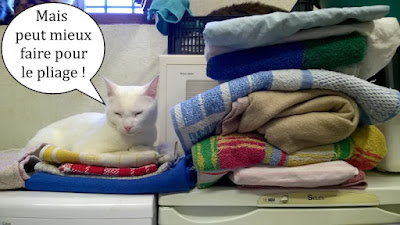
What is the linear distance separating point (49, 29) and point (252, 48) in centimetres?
89

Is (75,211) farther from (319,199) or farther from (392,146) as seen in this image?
(392,146)

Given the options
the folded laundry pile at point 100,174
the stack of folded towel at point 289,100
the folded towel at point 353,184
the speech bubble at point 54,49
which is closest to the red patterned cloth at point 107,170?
the folded laundry pile at point 100,174

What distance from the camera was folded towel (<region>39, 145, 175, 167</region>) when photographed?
626 mm

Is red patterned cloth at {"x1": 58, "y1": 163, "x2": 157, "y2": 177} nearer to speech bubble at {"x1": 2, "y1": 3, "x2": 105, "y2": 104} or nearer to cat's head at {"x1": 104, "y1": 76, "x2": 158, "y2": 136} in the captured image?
cat's head at {"x1": 104, "y1": 76, "x2": 158, "y2": 136}

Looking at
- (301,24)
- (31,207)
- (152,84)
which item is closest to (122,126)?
(152,84)

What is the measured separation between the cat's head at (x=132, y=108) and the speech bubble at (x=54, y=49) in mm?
325

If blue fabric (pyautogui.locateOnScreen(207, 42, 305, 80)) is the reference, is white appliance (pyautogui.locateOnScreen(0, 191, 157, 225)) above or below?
below

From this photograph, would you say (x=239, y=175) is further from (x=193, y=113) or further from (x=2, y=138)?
(x=2, y=138)

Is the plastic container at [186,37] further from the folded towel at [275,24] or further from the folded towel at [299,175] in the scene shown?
the folded towel at [299,175]

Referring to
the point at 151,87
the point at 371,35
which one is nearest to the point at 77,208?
the point at 151,87

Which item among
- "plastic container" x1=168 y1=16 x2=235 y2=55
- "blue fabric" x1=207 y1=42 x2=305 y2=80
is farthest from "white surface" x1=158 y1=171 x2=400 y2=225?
"plastic container" x1=168 y1=16 x2=235 y2=55

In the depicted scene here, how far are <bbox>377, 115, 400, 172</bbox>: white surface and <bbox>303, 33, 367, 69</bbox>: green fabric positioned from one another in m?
0.24

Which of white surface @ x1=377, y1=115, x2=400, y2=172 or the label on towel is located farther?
white surface @ x1=377, y1=115, x2=400, y2=172

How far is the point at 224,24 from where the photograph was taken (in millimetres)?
550
